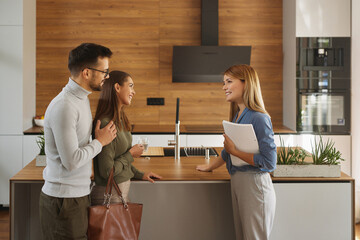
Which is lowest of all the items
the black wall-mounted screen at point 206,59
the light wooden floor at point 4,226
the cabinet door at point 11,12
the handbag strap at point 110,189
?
the light wooden floor at point 4,226

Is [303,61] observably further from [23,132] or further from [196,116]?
[23,132]

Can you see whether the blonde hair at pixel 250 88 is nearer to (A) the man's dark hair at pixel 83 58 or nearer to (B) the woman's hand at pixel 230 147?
(B) the woman's hand at pixel 230 147

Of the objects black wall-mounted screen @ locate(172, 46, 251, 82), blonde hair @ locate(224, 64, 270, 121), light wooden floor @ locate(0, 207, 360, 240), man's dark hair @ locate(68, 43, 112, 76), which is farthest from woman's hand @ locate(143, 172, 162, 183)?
black wall-mounted screen @ locate(172, 46, 251, 82)

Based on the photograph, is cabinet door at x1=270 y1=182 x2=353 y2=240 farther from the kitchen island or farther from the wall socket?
A: the wall socket

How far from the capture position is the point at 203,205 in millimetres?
2754

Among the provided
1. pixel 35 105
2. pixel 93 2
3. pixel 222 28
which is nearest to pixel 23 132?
pixel 35 105

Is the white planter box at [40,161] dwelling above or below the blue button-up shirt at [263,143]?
below

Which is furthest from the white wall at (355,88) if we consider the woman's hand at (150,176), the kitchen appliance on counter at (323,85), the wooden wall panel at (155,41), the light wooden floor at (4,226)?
the woman's hand at (150,176)

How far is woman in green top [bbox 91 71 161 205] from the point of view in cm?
203

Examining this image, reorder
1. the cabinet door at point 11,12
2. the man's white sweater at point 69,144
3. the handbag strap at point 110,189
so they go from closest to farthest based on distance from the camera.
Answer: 1. the man's white sweater at point 69,144
2. the handbag strap at point 110,189
3. the cabinet door at point 11,12

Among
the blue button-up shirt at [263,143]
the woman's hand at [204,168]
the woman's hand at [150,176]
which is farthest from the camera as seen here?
the woman's hand at [204,168]

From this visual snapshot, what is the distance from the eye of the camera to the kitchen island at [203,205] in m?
2.47

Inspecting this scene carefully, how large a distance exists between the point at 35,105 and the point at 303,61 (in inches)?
125

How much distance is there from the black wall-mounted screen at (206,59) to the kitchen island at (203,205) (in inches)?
84.1
